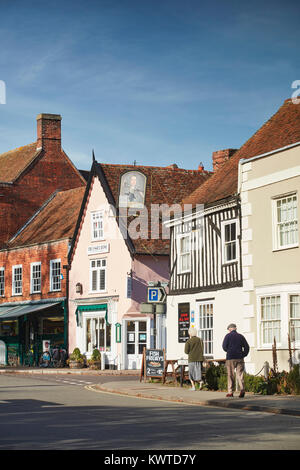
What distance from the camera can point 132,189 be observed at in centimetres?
4066

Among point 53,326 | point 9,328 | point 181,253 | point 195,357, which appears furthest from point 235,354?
point 9,328

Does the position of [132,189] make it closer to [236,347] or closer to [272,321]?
[272,321]

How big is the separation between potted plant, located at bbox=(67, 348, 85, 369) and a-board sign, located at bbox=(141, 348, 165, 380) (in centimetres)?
1399

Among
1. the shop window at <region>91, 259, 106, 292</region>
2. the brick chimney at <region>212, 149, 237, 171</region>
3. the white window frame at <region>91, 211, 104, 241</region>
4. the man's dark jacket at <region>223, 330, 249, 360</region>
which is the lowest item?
the man's dark jacket at <region>223, 330, 249, 360</region>

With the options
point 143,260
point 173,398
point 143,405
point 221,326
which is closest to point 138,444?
point 143,405

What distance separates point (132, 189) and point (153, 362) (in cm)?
1592

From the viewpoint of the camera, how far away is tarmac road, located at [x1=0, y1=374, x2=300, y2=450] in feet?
35.8

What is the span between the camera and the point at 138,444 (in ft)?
35.6

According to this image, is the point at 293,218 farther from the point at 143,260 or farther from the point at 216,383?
the point at 143,260

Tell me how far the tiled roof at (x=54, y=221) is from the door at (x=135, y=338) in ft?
23.8

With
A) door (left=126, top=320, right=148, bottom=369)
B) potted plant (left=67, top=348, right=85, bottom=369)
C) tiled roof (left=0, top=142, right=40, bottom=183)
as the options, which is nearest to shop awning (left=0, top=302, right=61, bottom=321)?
potted plant (left=67, top=348, right=85, bottom=369)

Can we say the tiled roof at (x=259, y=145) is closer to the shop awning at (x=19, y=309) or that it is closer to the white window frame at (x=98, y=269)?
the white window frame at (x=98, y=269)

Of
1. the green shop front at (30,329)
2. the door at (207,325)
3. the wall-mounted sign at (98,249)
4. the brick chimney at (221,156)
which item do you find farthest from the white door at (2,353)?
the door at (207,325)

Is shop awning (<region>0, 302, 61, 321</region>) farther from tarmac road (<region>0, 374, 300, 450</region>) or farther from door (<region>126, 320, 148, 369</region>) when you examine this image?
tarmac road (<region>0, 374, 300, 450</region>)
